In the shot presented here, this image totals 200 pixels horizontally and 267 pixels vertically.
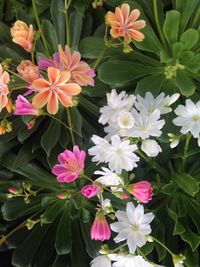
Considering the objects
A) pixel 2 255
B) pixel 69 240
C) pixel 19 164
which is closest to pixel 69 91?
pixel 19 164

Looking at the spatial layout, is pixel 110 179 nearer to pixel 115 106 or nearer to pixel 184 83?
pixel 115 106

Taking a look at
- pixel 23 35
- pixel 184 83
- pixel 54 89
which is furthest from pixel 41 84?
pixel 184 83

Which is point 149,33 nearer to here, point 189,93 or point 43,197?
Result: point 189,93

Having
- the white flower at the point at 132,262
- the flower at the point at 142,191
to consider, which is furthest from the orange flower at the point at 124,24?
the white flower at the point at 132,262

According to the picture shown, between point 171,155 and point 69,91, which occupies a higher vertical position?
point 69,91

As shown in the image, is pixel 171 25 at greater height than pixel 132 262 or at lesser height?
greater

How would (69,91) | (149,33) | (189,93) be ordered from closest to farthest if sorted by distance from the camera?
(69,91) → (189,93) → (149,33)

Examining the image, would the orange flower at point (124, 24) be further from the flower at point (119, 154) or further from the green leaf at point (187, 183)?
the green leaf at point (187, 183)

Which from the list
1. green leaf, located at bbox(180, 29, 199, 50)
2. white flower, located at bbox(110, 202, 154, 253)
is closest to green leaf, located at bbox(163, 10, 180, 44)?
green leaf, located at bbox(180, 29, 199, 50)
